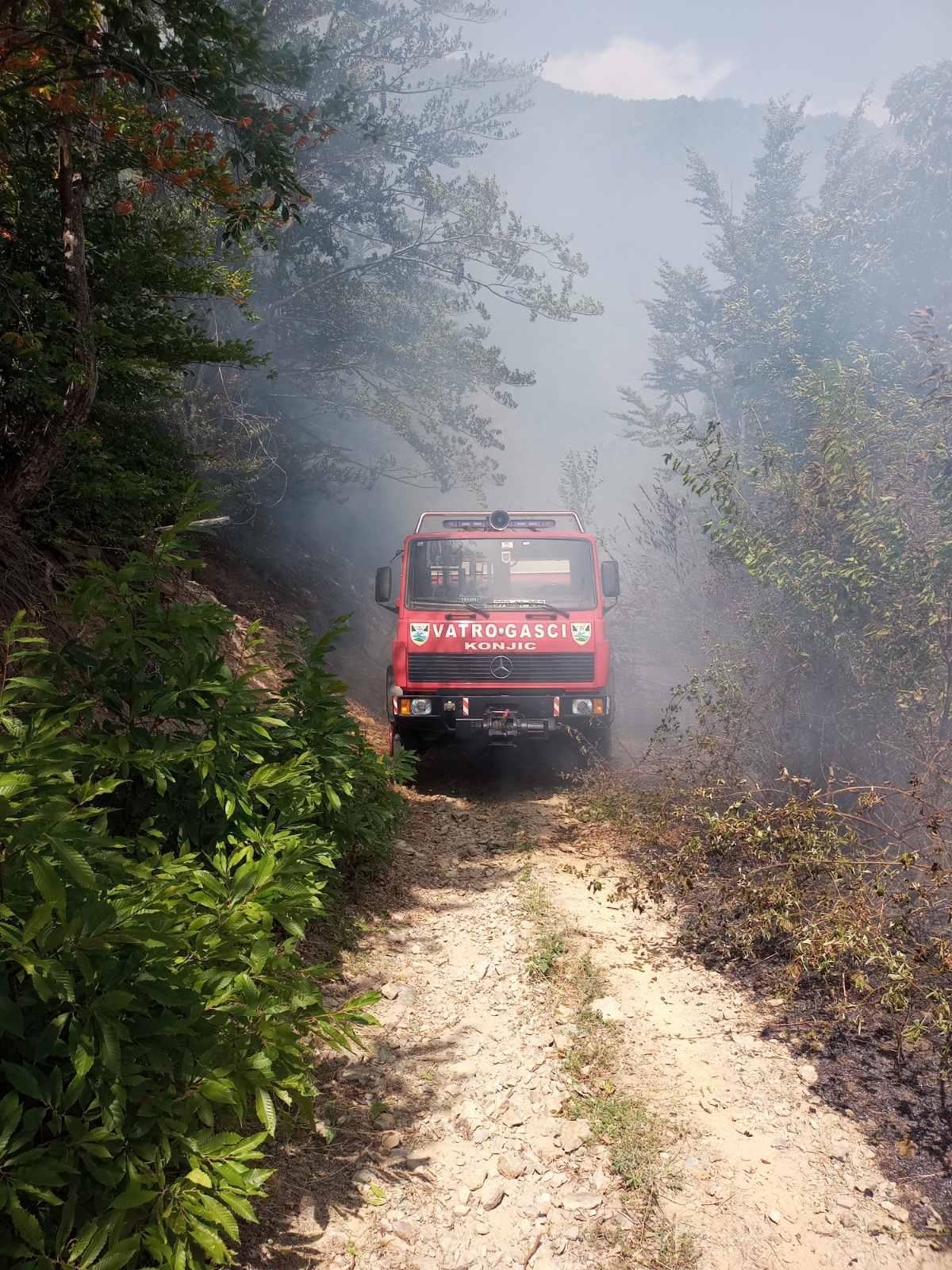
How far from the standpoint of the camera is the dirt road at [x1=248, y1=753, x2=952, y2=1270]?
305 centimetres

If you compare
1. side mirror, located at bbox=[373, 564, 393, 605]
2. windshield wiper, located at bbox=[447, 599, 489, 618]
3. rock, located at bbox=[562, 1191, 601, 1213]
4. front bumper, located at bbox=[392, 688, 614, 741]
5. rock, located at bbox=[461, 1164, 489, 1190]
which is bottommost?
rock, located at bbox=[562, 1191, 601, 1213]

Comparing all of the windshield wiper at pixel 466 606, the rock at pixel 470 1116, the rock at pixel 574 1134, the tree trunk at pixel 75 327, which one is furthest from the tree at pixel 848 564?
the tree trunk at pixel 75 327

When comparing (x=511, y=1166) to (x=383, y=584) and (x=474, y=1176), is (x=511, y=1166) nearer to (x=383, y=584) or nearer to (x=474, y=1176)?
(x=474, y=1176)

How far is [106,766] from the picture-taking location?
3.41m

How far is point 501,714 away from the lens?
27.3ft

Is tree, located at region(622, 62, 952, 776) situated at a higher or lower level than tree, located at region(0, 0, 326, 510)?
lower

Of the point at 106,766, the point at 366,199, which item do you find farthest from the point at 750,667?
the point at 366,199

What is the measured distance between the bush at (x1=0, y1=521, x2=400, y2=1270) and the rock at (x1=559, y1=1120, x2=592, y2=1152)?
43.4 inches

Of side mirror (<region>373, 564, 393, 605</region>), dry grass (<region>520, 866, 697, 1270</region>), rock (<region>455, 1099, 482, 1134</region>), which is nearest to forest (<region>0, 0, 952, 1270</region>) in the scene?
rock (<region>455, 1099, 482, 1134</region>)

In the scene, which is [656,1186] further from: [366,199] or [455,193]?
[366,199]

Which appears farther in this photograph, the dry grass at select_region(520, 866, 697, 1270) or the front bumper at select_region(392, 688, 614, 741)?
the front bumper at select_region(392, 688, 614, 741)

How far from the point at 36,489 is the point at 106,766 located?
3386 mm

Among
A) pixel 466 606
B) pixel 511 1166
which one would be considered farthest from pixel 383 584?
pixel 511 1166

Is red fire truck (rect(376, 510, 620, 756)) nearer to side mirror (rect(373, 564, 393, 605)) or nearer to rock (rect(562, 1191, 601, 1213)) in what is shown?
side mirror (rect(373, 564, 393, 605))
